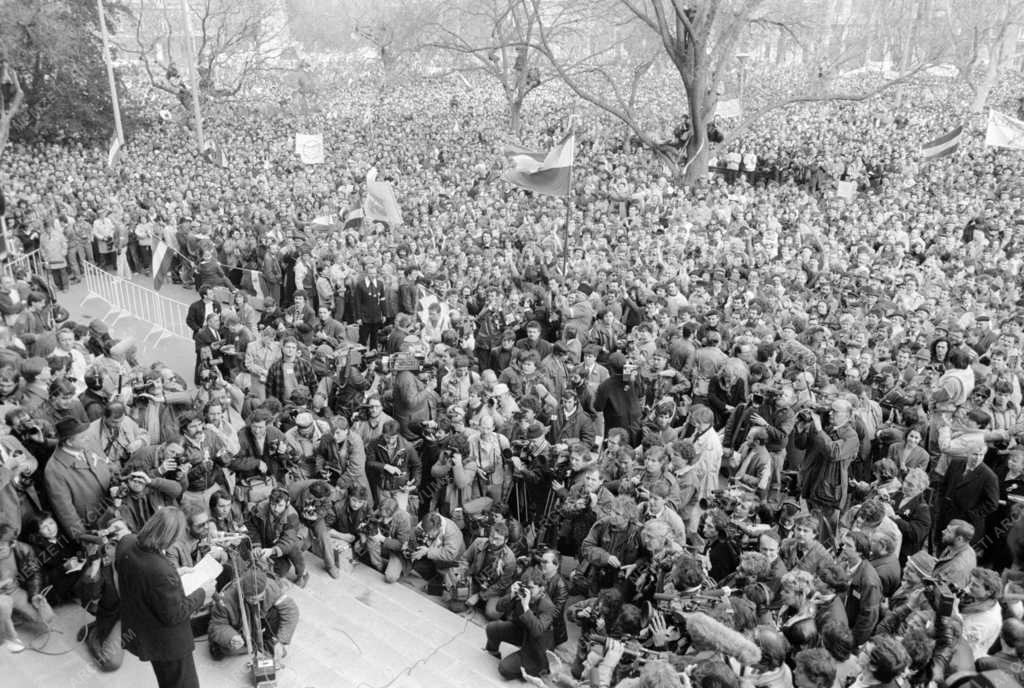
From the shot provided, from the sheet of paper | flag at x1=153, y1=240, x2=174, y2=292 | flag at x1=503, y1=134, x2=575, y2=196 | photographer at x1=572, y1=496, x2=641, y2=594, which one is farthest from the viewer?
flag at x1=503, y1=134, x2=575, y2=196

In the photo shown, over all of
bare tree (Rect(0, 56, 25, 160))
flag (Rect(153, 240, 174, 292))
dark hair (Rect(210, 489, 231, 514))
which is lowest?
dark hair (Rect(210, 489, 231, 514))

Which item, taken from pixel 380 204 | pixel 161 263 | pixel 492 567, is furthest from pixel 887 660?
pixel 380 204

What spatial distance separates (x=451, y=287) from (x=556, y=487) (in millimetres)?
6042

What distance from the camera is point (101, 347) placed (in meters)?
9.01

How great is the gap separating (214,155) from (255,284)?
10.2 m

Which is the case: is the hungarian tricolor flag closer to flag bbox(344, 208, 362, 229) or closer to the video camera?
flag bbox(344, 208, 362, 229)

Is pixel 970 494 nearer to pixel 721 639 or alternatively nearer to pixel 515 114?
pixel 721 639

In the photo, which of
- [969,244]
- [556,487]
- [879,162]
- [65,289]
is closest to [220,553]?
[556,487]

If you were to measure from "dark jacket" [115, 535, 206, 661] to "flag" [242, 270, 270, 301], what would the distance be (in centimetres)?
955

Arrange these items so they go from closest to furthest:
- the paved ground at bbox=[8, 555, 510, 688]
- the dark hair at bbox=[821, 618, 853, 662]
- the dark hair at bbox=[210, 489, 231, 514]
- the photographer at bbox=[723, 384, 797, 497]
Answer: the dark hair at bbox=[821, 618, 853, 662] → the paved ground at bbox=[8, 555, 510, 688] → the dark hair at bbox=[210, 489, 231, 514] → the photographer at bbox=[723, 384, 797, 497]

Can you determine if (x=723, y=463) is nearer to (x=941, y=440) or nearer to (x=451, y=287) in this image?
(x=941, y=440)

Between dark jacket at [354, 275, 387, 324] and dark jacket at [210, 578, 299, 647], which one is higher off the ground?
dark jacket at [354, 275, 387, 324]

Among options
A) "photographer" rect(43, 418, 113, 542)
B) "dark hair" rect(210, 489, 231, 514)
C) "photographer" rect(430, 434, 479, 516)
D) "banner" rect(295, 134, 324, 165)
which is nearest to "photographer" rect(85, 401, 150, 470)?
"photographer" rect(43, 418, 113, 542)

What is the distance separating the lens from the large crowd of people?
519 cm
